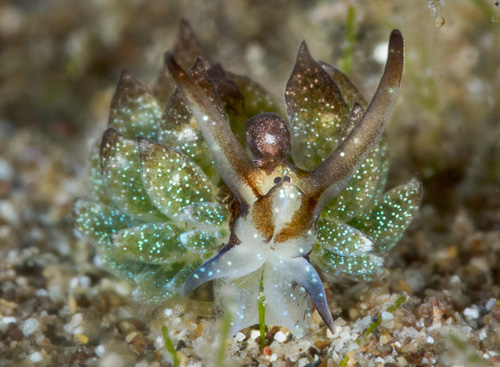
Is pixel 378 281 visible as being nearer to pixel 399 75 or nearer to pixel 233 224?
pixel 233 224

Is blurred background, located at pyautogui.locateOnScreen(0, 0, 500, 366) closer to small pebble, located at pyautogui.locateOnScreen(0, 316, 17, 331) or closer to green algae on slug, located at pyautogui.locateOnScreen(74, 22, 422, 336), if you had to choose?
small pebble, located at pyautogui.locateOnScreen(0, 316, 17, 331)

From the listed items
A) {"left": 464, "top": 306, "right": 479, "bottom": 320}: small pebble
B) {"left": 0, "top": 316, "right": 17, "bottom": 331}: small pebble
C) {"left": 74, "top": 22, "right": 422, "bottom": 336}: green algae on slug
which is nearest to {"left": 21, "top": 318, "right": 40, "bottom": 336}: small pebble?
{"left": 0, "top": 316, "right": 17, "bottom": 331}: small pebble

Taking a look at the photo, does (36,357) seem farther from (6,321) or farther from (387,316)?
(387,316)

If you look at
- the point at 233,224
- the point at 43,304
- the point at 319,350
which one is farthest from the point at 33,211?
the point at 319,350

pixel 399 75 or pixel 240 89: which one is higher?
pixel 240 89

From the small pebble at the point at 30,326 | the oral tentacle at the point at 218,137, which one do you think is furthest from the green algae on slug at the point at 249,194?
the small pebble at the point at 30,326

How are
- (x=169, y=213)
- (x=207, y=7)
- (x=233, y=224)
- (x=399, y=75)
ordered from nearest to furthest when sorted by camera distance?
(x=399, y=75) < (x=233, y=224) < (x=169, y=213) < (x=207, y=7)

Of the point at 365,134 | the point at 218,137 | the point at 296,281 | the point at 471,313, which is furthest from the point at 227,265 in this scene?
the point at 471,313

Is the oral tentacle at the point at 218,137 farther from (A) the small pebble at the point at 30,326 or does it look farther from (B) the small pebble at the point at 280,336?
(A) the small pebble at the point at 30,326
